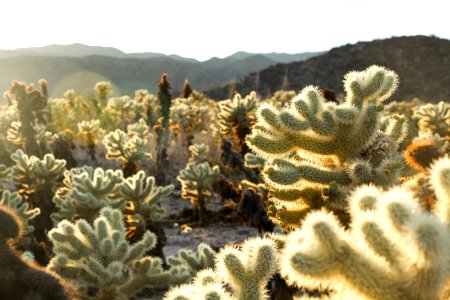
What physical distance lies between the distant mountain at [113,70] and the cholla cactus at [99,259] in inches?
2286

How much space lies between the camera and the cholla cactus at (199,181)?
34.8ft

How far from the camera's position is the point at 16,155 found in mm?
8883

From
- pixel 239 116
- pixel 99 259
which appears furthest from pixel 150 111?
pixel 99 259

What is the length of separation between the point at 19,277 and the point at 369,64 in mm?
40127

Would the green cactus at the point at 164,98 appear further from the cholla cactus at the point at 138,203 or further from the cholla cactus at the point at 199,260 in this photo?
the cholla cactus at the point at 199,260

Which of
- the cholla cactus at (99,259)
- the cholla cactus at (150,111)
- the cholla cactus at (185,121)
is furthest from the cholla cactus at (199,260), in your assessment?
the cholla cactus at (150,111)

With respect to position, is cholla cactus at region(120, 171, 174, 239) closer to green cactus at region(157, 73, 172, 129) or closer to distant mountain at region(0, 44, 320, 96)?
green cactus at region(157, 73, 172, 129)

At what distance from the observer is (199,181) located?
420 inches

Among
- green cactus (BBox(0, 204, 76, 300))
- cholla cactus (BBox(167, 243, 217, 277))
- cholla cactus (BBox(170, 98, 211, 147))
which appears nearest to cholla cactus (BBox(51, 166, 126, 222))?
cholla cactus (BBox(167, 243, 217, 277))

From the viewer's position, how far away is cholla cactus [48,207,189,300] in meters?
5.24

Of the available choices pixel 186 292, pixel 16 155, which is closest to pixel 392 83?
pixel 186 292

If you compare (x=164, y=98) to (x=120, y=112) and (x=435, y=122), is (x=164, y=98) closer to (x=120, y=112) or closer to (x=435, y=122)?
(x=120, y=112)

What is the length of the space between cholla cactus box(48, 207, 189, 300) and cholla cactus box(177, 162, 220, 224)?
16.3 feet

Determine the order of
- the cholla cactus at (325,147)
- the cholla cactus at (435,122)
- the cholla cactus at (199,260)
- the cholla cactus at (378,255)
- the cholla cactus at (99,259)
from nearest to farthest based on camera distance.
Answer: the cholla cactus at (378,255)
the cholla cactus at (325,147)
the cholla cactus at (99,259)
the cholla cactus at (199,260)
the cholla cactus at (435,122)
